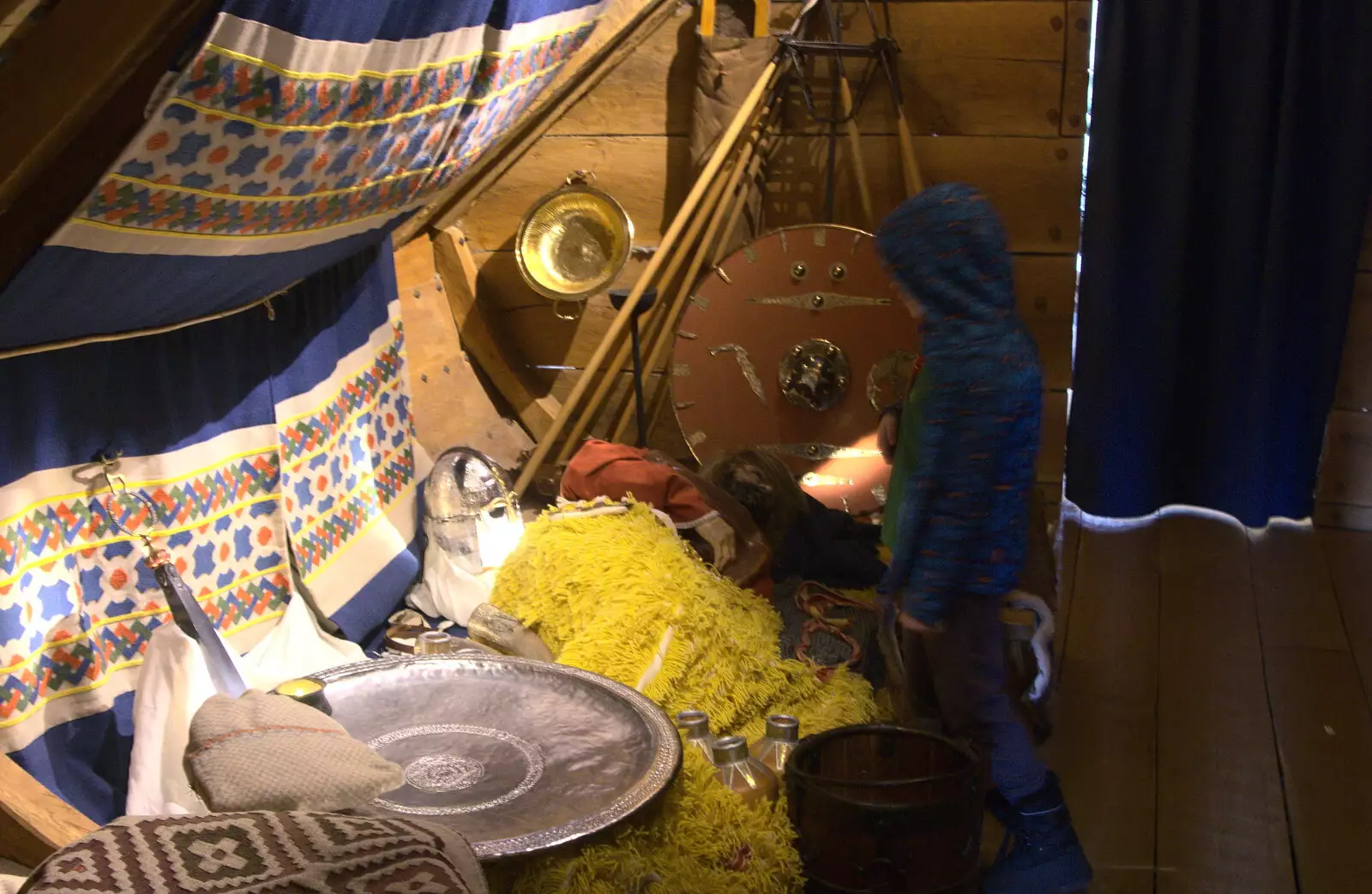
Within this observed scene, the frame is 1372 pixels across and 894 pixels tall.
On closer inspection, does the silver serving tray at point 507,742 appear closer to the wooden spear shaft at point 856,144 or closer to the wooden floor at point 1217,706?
the wooden floor at point 1217,706

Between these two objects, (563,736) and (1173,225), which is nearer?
(563,736)

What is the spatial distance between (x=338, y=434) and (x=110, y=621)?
0.72 metres

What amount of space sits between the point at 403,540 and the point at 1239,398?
2069 mm

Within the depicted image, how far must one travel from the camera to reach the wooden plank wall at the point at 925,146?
3.15 meters

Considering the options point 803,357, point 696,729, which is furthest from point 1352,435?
point 696,729

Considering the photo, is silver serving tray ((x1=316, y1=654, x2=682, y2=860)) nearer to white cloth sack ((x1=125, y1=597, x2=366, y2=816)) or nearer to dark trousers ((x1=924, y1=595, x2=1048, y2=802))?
white cloth sack ((x1=125, y1=597, x2=366, y2=816))

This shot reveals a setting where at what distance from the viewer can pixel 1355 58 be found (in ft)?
9.61

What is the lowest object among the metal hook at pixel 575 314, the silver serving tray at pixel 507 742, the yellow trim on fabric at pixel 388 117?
the silver serving tray at pixel 507 742

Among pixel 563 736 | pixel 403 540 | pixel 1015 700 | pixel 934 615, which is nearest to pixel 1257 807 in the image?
pixel 1015 700

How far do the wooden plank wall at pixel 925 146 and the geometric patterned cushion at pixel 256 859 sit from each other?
241 cm

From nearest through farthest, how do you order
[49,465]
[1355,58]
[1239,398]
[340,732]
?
[340,732], [49,465], [1355,58], [1239,398]

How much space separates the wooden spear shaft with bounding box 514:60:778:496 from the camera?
3055mm

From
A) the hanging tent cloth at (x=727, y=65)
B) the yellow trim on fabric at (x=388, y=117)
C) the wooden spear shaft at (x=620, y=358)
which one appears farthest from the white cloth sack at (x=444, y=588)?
the hanging tent cloth at (x=727, y=65)

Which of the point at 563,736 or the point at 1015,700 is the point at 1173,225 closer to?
the point at 1015,700
